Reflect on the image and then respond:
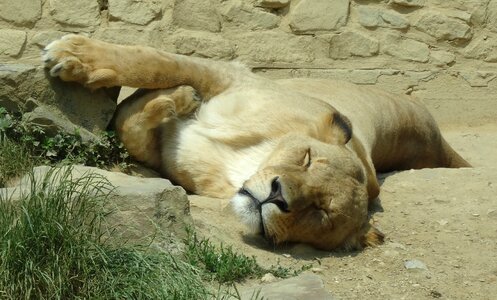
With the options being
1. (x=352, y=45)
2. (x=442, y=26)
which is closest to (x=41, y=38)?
(x=352, y=45)

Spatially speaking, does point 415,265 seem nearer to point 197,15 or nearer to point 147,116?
point 147,116

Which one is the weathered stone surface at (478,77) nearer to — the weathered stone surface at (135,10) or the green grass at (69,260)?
the weathered stone surface at (135,10)

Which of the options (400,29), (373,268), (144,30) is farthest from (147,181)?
(400,29)

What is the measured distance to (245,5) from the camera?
8250 millimetres

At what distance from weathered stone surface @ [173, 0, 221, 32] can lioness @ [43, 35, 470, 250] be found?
1.95 metres

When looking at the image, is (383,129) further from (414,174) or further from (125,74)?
Result: (125,74)

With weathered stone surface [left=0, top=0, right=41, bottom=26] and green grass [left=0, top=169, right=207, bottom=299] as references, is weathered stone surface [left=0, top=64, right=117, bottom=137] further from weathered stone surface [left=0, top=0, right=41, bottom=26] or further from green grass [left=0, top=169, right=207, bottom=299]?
weathered stone surface [left=0, top=0, right=41, bottom=26]

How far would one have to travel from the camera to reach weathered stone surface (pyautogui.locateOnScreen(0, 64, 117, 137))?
5402mm

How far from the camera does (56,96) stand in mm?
5484

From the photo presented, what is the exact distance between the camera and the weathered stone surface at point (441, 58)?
8945mm

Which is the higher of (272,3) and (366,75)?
(272,3)

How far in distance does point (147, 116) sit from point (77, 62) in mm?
582

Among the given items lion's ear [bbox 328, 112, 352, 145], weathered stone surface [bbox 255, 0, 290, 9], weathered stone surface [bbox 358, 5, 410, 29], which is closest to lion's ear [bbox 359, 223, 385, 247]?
lion's ear [bbox 328, 112, 352, 145]

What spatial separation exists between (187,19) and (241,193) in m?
3.34
